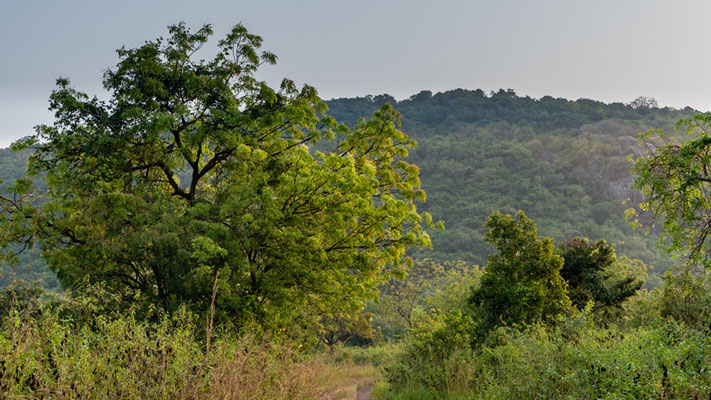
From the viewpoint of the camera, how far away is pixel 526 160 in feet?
282

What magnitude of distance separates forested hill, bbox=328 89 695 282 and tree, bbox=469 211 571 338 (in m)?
44.5

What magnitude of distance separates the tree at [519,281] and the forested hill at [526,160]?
44456 mm

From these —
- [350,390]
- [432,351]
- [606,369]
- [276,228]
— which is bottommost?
[350,390]

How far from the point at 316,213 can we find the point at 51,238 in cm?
632

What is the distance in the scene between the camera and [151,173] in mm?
13125

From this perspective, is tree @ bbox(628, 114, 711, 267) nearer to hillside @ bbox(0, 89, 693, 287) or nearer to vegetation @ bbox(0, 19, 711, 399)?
vegetation @ bbox(0, 19, 711, 399)

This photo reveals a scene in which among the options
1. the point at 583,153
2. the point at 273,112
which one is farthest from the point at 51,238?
the point at 583,153

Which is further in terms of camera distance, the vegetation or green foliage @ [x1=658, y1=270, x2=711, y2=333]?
green foliage @ [x1=658, y1=270, x2=711, y2=333]

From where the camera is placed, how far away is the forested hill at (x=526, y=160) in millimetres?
65625

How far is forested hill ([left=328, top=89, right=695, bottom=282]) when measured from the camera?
215 ft

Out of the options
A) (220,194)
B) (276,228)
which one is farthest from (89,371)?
(220,194)

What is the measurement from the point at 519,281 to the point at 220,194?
834 centimetres

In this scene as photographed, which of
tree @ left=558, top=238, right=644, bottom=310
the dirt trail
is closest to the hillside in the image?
the dirt trail

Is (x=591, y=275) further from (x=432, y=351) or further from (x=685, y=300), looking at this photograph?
(x=432, y=351)
